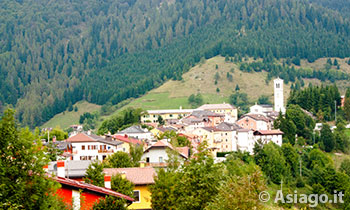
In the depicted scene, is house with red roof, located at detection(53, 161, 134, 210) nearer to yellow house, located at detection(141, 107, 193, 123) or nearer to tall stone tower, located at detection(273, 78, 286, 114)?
yellow house, located at detection(141, 107, 193, 123)

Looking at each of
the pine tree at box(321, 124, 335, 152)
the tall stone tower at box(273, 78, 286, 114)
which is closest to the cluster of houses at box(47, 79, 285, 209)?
the tall stone tower at box(273, 78, 286, 114)

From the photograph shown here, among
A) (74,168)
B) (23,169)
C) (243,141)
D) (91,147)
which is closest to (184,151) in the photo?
(91,147)

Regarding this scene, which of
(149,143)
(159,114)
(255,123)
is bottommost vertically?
(149,143)

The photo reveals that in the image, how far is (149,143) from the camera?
8638 cm

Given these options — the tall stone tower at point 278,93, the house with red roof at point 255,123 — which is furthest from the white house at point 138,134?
the tall stone tower at point 278,93

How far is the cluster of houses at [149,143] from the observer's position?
88.4ft

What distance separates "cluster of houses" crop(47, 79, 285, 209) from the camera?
2694 cm

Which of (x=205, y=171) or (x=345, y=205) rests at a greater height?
(x=205, y=171)

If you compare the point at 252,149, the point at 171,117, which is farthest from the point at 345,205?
the point at 171,117

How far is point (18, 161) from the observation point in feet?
56.2

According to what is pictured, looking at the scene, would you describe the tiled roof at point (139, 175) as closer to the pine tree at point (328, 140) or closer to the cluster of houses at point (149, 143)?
the cluster of houses at point (149, 143)

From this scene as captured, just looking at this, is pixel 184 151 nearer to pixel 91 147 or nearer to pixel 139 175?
pixel 91 147

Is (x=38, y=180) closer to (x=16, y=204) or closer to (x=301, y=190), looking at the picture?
(x=16, y=204)

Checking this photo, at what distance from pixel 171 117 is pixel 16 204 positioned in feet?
506
